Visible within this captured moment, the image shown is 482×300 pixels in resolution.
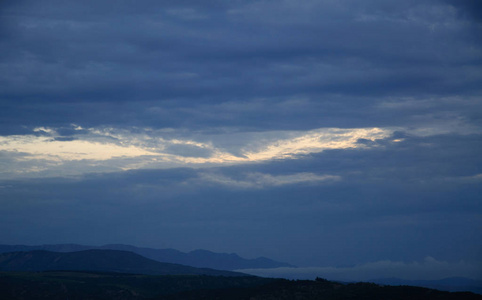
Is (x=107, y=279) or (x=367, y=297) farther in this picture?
(x=107, y=279)

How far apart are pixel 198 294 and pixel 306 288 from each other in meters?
29.7

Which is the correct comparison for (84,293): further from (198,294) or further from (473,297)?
(473,297)

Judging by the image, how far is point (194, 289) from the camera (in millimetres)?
146500

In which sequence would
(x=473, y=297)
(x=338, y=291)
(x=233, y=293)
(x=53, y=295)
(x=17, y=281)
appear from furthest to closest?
(x=17, y=281)
(x=53, y=295)
(x=233, y=293)
(x=338, y=291)
(x=473, y=297)

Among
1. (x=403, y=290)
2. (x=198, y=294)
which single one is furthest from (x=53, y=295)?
(x=403, y=290)

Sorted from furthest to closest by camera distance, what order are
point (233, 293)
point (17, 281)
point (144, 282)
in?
point (144, 282)
point (17, 281)
point (233, 293)

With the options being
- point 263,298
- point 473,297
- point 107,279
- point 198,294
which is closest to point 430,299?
point 473,297

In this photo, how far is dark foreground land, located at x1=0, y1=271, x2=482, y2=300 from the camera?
88.4 m

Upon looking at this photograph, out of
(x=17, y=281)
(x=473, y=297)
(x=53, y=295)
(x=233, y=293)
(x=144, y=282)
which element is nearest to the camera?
(x=473, y=297)

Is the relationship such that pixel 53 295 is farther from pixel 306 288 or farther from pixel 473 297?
pixel 473 297

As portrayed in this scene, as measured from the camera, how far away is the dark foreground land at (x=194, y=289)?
8838 cm

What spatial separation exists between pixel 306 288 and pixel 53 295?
260 feet

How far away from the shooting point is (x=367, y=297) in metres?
85.4

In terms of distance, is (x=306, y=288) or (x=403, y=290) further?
(x=306, y=288)
